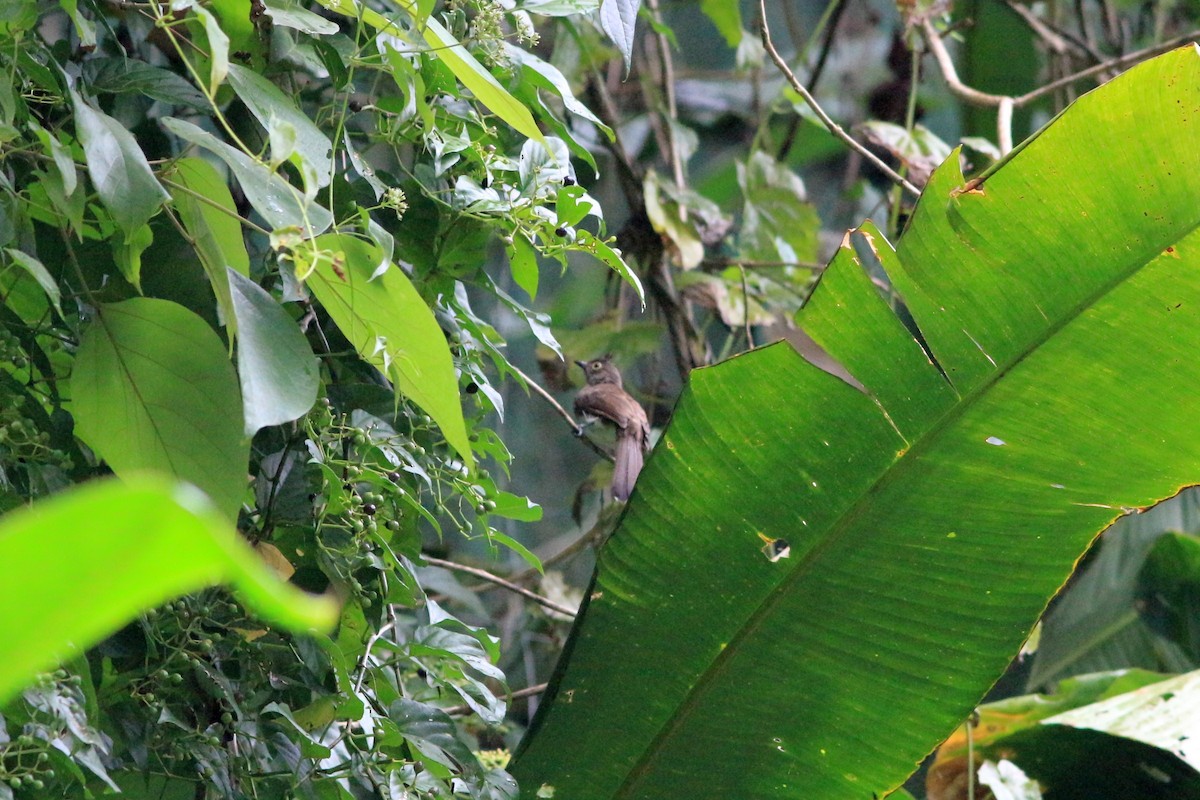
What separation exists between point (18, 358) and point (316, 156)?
0.98 feet

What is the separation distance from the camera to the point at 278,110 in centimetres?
79

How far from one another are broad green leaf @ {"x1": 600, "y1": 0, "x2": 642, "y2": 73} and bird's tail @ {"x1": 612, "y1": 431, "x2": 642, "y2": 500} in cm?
73

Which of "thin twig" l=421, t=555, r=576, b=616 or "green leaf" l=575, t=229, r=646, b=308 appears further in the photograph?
"thin twig" l=421, t=555, r=576, b=616

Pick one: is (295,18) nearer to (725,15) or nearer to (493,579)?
(493,579)

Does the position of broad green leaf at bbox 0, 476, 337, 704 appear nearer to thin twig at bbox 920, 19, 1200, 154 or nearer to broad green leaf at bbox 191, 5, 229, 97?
broad green leaf at bbox 191, 5, 229, 97

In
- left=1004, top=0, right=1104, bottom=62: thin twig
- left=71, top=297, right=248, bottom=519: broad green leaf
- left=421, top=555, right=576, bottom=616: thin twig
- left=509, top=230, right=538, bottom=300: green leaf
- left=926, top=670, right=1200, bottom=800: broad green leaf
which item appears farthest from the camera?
left=1004, top=0, right=1104, bottom=62: thin twig

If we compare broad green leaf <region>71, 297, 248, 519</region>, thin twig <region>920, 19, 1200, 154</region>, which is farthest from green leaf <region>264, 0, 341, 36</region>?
thin twig <region>920, 19, 1200, 154</region>

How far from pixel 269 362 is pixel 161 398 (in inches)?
5.6

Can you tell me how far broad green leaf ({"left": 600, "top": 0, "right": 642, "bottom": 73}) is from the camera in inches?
37.2

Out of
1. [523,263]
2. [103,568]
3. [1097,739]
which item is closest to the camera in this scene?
[103,568]

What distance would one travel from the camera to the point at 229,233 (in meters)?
0.83

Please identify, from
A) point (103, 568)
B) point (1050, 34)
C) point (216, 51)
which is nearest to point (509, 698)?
point (216, 51)

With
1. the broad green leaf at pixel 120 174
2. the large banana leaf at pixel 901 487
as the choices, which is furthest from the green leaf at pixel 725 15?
the broad green leaf at pixel 120 174

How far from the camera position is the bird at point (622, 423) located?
157cm
